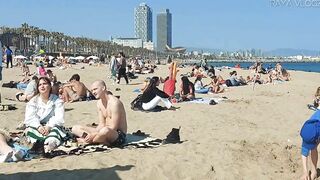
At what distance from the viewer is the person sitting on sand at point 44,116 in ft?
23.3

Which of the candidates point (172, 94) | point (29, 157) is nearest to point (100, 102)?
point (29, 157)

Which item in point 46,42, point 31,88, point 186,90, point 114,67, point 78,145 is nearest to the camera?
point 78,145

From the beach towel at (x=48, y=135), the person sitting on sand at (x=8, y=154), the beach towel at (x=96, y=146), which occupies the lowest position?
the beach towel at (x=96, y=146)

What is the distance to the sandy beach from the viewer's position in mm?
6121

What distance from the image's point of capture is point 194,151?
7.29 meters

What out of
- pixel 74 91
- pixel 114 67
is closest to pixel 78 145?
pixel 74 91

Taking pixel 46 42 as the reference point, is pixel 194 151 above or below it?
below

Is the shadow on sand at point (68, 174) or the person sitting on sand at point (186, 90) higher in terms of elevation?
the person sitting on sand at point (186, 90)

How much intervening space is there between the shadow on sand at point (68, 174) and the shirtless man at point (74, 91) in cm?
715

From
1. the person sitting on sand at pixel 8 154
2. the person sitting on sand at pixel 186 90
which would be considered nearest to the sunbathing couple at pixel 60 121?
the person sitting on sand at pixel 8 154

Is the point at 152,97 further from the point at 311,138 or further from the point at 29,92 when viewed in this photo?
the point at 311,138

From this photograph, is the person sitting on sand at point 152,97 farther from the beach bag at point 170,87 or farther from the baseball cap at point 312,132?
the baseball cap at point 312,132

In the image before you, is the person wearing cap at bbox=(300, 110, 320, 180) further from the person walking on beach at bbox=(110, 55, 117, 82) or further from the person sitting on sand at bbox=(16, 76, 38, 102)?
the person walking on beach at bbox=(110, 55, 117, 82)

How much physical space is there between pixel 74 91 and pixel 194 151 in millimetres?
6718
